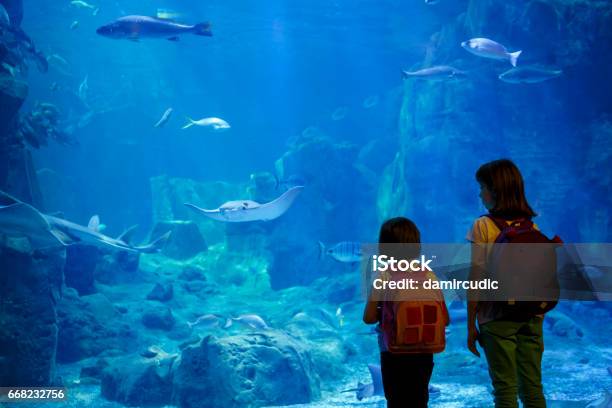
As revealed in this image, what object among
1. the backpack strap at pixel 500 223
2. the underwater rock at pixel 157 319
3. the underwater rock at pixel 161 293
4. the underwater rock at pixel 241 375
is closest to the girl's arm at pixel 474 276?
the backpack strap at pixel 500 223

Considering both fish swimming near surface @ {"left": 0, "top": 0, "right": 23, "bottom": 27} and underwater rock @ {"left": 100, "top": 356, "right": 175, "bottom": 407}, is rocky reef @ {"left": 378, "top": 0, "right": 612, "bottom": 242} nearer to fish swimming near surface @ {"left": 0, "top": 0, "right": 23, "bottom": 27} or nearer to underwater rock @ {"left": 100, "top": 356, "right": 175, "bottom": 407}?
underwater rock @ {"left": 100, "top": 356, "right": 175, "bottom": 407}

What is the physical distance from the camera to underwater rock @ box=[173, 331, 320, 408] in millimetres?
5102

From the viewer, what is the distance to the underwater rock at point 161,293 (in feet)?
37.8

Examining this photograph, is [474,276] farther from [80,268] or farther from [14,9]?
Result: [14,9]

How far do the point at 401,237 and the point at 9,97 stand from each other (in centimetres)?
693

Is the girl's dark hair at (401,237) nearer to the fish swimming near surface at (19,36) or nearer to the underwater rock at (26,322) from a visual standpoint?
the underwater rock at (26,322)

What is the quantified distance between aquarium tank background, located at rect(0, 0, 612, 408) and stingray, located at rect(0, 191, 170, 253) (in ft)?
0.11

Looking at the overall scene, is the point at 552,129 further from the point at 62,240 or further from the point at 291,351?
the point at 62,240

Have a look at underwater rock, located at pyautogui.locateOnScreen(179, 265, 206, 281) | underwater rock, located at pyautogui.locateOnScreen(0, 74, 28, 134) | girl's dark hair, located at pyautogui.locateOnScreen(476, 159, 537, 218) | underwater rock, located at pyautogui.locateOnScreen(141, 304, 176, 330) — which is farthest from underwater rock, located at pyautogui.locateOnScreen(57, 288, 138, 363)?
girl's dark hair, located at pyautogui.locateOnScreen(476, 159, 537, 218)

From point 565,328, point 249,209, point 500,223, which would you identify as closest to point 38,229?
point 249,209

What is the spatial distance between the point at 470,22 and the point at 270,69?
24792 mm

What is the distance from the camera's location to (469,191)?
35.9 feet

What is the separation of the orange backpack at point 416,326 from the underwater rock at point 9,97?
276 inches

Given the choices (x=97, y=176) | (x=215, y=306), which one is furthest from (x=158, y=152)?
(x=215, y=306)
